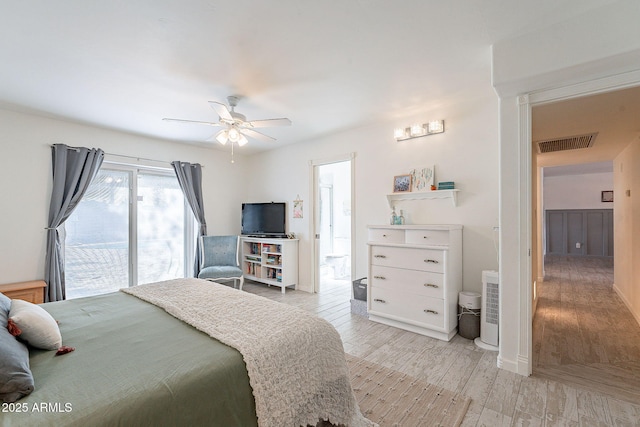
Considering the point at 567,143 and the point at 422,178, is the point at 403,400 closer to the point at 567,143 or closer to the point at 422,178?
the point at 422,178

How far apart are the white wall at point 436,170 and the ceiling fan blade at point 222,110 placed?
200cm

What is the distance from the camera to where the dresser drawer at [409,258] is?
9.64 feet

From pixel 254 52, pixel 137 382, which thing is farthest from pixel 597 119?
pixel 137 382

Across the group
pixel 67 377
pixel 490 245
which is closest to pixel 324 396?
pixel 67 377

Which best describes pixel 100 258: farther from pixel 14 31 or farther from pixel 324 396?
pixel 324 396

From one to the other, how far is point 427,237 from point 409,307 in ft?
2.67

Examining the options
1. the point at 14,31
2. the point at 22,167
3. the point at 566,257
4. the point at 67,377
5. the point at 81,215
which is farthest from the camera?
the point at 566,257

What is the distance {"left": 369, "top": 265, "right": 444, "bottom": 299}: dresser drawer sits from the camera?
294 cm

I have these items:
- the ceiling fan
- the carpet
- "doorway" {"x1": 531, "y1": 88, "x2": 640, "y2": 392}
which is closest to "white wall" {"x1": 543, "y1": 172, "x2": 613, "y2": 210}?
"doorway" {"x1": 531, "y1": 88, "x2": 640, "y2": 392}

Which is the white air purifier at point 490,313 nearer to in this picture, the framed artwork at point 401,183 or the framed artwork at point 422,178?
the framed artwork at point 422,178

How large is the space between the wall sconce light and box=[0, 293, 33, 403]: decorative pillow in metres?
3.74

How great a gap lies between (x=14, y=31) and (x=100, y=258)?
3086 millimetres

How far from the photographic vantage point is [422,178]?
138 inches

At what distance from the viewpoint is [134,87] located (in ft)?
9.16
